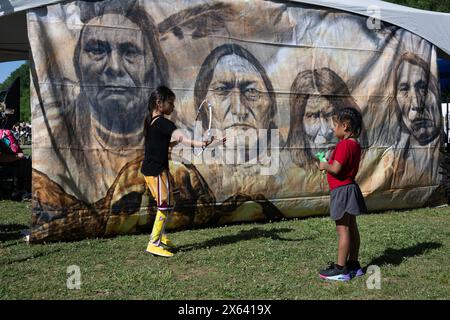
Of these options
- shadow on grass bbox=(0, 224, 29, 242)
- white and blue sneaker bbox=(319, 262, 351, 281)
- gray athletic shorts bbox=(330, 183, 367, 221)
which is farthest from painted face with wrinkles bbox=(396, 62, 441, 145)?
shadow on grass bbox=(0, 224, 29, 242)

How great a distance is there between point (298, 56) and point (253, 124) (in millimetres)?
1393

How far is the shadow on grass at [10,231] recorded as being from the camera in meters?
6.76

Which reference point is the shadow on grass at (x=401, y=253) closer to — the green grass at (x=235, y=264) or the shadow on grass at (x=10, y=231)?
the green grass at (x=235, y=264)

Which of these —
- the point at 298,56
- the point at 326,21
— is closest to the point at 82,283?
the point at 298,56

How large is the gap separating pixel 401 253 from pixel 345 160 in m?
1.81

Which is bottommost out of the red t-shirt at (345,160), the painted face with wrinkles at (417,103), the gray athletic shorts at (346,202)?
the gray athletic shorts at (346,202)

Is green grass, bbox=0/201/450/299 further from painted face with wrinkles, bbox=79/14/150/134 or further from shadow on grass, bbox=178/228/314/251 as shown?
painted face with wrinkles, bbox=79/14/150/134

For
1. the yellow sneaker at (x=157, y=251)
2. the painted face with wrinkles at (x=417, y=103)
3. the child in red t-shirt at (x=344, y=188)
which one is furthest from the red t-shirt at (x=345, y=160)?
the painted face with wrinkles at (x=417, y=103)

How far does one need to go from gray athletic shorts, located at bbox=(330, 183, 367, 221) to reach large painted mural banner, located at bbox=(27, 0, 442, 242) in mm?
2886

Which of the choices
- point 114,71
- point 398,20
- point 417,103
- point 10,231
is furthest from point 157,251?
point 398,20

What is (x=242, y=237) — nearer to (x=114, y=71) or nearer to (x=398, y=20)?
(x=114, y=71)

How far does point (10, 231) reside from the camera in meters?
7.17

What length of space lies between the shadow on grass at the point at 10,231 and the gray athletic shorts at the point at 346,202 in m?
4.30

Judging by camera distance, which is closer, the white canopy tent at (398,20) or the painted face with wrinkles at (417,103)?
the white canopy tent at (398,20)
